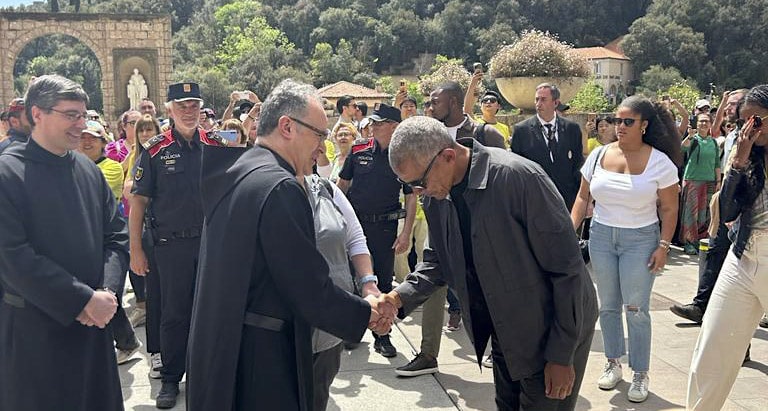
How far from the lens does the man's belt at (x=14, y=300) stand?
3217mm

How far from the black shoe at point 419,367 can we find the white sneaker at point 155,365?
1.80 metres

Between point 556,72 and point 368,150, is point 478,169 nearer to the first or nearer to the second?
point 368,150

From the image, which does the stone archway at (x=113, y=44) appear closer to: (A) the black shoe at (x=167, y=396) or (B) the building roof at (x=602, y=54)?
(A) the black shoe at (x=167, y=396)

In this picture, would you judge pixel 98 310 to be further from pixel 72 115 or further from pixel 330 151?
pixel 330 151

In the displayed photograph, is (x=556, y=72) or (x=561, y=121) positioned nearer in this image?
(x=561, y=121)

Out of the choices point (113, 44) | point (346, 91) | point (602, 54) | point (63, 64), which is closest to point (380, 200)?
point (113, 44)

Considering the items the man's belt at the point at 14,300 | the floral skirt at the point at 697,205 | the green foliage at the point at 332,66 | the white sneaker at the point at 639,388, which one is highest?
the green foliage at the point at 332,66

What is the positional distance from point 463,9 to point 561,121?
272 ft

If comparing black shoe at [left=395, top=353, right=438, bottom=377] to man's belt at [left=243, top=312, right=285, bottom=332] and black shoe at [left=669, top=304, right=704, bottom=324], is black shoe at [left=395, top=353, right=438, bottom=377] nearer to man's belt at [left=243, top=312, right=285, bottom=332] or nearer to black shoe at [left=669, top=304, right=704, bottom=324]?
black shoe at [left=669, top=304, right=704, bottom=324]

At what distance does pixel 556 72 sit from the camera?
1038cm

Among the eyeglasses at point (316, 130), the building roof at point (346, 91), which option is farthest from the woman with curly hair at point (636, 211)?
the building roof at point (346, 91)

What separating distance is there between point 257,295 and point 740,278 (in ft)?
8.77

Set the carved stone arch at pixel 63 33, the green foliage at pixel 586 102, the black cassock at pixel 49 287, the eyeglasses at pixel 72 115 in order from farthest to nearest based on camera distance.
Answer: the carved stone arch at pixel 63 33
the green foliage at pixel 586 102
the eyeglasses at pixel 72 115
the black cassock at pixel 49 287

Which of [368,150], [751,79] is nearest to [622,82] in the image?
[751,79]
